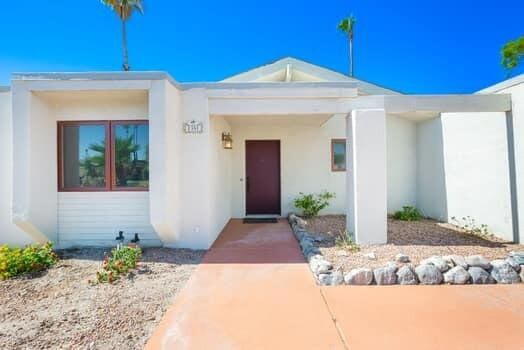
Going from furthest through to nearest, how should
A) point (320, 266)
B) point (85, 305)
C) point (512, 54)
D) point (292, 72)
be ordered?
point (512, 54) → point (292, 72) → point (320, 266) → point (85, 305)

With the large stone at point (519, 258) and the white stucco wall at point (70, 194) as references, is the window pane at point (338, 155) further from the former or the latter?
the white stucco wall at point (70, 194)

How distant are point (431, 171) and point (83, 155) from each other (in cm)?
897

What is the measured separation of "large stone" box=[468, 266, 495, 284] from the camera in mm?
4051

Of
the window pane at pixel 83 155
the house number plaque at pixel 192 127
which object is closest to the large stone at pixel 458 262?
the house number plaque at pixel 192 127

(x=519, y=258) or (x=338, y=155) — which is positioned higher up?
(x=338, y=155)

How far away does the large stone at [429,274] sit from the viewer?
4.04 m

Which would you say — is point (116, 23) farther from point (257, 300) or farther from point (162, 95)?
point (257, 300)

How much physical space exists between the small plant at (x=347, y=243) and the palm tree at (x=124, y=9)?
52.1ft

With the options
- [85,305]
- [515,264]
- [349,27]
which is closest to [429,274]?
[515,264]

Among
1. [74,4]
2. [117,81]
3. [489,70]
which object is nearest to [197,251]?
[117,81]

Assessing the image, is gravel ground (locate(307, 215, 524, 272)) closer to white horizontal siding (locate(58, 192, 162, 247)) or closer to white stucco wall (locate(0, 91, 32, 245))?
white horizontal siding (locate(58, 192, 162, 247))

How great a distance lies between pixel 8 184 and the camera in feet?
18.3

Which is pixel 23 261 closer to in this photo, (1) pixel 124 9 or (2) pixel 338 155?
(2) pixel 338 155

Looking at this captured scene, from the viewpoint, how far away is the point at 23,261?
451cm
